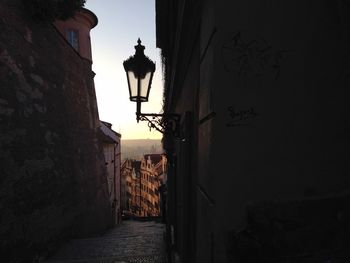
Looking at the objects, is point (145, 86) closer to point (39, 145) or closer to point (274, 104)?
point (274, 104)

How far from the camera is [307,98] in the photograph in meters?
1.95

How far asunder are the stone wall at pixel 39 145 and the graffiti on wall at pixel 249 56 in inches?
229

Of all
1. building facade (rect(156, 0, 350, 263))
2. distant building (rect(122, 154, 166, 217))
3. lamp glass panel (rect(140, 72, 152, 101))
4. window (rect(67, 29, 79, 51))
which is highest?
window (rect(67, 29, 79, 51))

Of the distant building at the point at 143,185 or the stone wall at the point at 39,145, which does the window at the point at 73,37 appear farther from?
the distant building at the point at 143,185

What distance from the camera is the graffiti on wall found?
73.3 inches

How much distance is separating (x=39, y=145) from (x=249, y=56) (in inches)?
289

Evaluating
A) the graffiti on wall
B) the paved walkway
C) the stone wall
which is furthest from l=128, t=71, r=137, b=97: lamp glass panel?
the graffiti on wall

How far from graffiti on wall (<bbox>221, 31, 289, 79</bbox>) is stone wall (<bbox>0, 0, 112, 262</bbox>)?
5.82 metres

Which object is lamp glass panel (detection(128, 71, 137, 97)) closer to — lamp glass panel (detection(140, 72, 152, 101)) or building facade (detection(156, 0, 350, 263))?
lamp glass panel (detection(140, 72, 152, 101))

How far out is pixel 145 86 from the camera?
5355mm

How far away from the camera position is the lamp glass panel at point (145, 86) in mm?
5301

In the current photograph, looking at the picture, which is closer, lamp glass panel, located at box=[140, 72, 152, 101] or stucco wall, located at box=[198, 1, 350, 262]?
stucco wall, located at box=[198, 1, 350, 262]

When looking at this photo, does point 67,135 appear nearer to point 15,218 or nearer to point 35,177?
point 35,177

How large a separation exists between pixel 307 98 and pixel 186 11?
1466 millimetres
